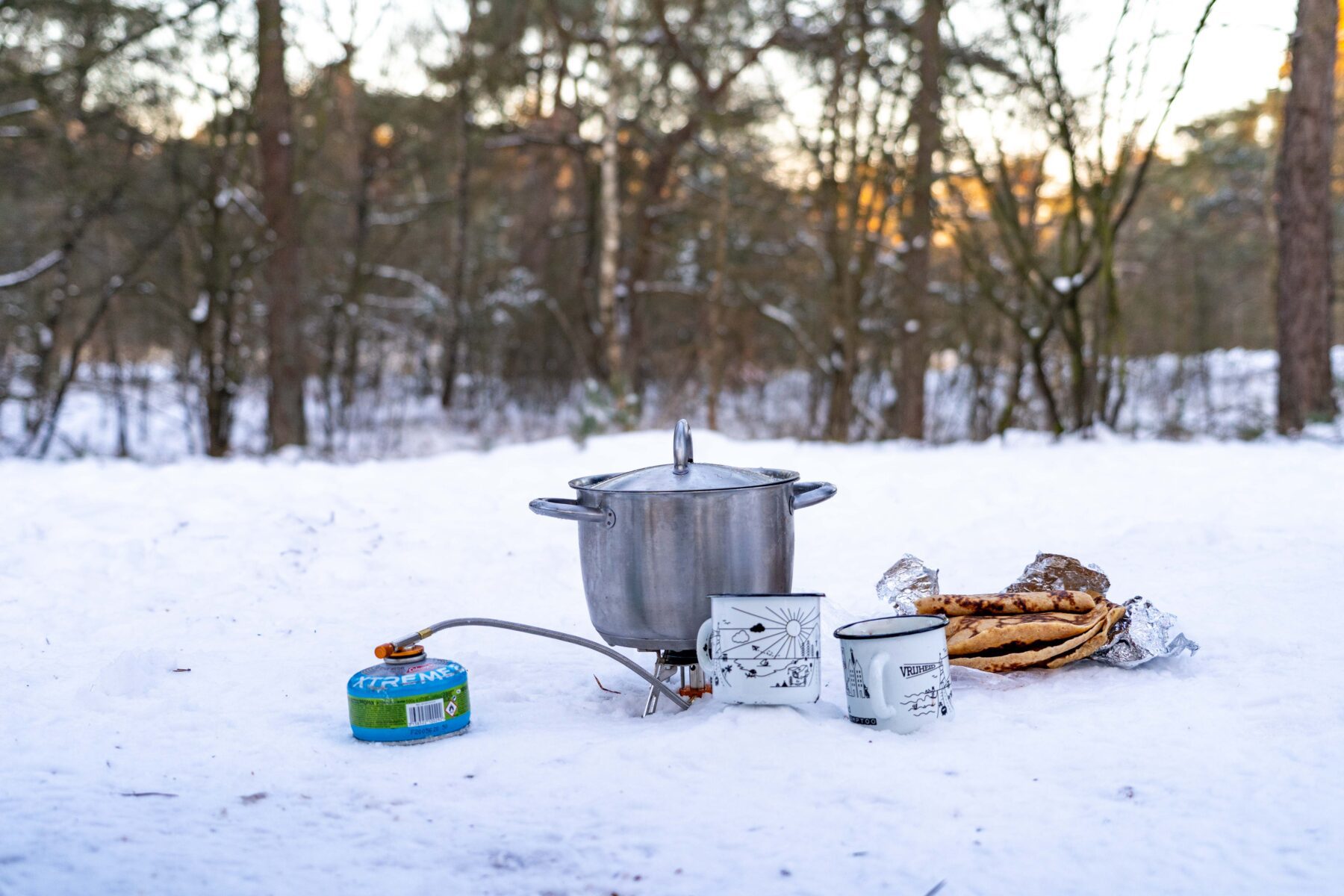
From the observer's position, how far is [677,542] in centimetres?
300

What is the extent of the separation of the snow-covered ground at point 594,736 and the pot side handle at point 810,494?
0.53 m

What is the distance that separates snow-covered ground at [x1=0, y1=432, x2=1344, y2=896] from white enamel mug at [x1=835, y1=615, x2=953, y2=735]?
0.07 metres

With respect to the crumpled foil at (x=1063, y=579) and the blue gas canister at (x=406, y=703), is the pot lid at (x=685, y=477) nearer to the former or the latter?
the blue gas canister at (x=406, y=703)

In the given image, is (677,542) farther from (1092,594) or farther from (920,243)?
(920,243)

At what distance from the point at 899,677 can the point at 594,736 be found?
861 mm

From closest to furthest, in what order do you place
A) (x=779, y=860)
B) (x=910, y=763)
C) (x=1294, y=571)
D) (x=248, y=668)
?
(x=779, y=860)
(x=910, y=763)
(x=248, y=668)
(x=1294, y=571)

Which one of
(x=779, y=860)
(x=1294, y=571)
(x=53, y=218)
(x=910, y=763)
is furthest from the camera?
(x=53, y=218)

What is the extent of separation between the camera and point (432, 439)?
13.7 m

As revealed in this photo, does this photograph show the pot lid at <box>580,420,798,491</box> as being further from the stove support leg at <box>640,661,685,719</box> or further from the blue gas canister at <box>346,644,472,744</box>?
the blue gas canister at <box>346,644,472,744</box>

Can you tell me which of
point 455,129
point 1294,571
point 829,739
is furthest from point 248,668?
point 455,129

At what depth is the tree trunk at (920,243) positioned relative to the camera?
10.4 metres

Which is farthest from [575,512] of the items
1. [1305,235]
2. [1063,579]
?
[1305,235]

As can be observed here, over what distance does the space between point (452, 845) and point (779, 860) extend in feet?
2.28

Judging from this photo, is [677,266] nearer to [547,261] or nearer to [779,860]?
[547,261]
